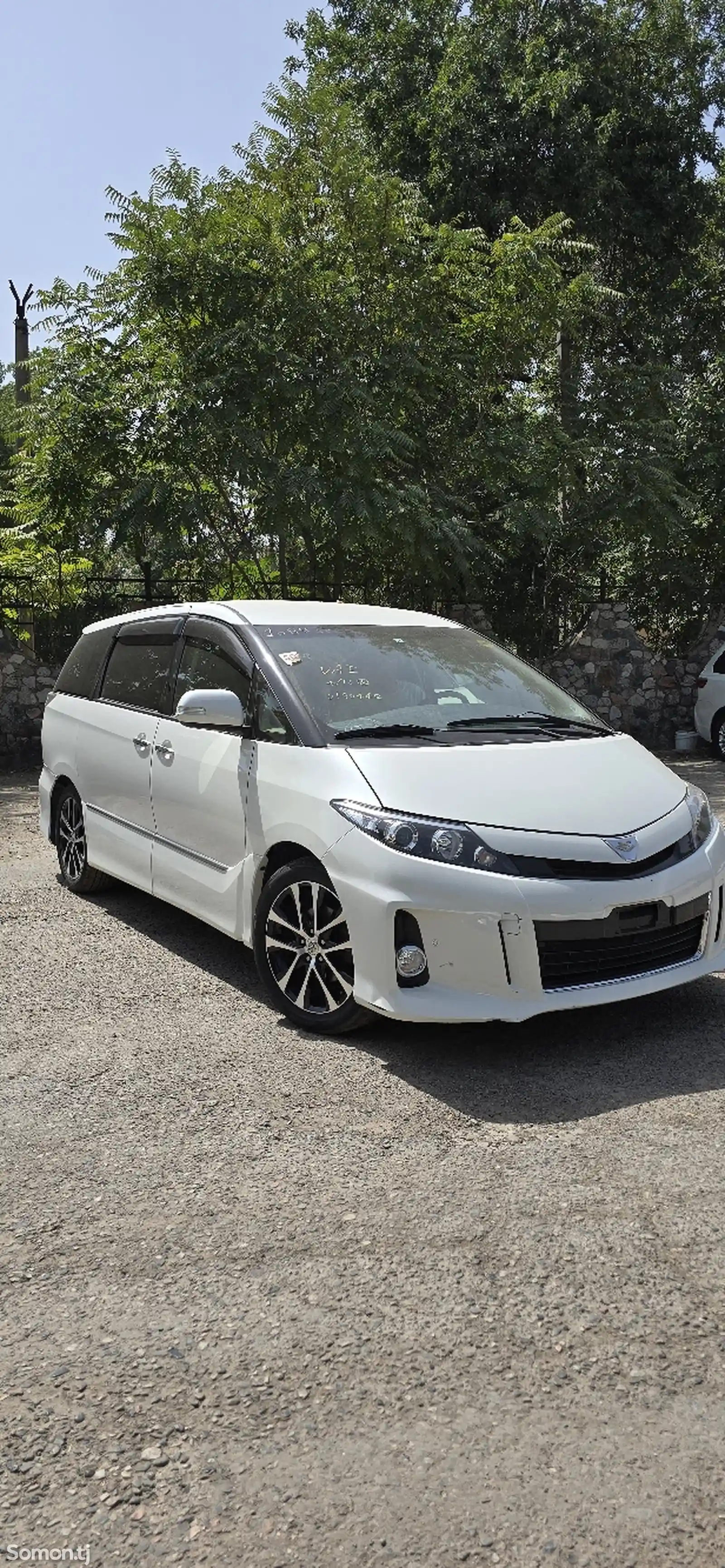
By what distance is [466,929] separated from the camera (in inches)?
176

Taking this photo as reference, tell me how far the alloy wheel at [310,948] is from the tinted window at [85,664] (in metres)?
2.71

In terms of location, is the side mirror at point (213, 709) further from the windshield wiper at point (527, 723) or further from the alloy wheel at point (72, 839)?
the alloy wheel at point (72, 839)

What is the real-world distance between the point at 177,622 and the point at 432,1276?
4.09 m

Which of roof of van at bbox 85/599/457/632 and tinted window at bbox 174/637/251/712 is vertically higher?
roof of van at bbox 85/599/457/632

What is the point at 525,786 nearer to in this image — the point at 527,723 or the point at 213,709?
the point at 527,723

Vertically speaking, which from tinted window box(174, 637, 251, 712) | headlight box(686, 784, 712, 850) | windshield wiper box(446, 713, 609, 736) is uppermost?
tinted window box(174, 637, 251, 712)

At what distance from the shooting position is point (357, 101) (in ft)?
64.7

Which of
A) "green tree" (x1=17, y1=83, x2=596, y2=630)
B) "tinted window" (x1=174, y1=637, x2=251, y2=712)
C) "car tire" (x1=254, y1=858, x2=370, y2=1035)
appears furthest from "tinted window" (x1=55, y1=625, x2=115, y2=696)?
"green tree" (x1=17, y1=83, x2=596, y2=630)

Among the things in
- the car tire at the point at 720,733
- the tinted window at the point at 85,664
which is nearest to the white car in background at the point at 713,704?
the car tire at the point at 720,733

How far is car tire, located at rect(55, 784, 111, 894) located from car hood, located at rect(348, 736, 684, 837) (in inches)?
112

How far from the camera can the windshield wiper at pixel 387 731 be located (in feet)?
17.3

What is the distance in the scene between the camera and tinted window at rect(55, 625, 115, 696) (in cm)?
740

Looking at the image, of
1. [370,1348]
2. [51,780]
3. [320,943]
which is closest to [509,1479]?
[370,1348]

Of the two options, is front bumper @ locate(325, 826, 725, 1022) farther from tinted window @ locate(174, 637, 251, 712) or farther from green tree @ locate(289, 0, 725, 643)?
green tree @ locate(289, 0, 725, 643)
